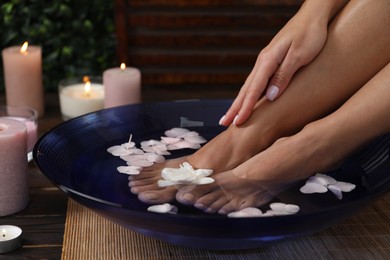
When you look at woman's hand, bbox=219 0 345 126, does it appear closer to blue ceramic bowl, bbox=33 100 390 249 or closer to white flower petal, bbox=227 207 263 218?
blue ceramic bowl, bbox=33 100 390 249

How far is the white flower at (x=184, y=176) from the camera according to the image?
1222mm

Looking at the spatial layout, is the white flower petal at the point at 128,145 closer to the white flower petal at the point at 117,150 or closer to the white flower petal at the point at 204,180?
the white flower petal at the point at 117,150

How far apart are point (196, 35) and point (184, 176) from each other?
1756mm

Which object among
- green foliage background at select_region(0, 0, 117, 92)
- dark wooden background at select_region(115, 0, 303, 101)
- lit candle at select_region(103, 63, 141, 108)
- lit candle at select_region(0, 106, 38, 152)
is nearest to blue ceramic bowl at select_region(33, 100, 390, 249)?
lit candle at select_region(0, 106, 38, 152)

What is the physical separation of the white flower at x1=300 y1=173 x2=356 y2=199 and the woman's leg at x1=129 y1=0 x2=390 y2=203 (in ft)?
0.55

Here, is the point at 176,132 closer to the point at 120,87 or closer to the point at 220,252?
the point at 220,252

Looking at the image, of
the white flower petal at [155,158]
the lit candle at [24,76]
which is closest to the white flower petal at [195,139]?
the white flower petal at [155,158]

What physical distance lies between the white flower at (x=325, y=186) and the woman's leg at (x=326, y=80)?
0.17m

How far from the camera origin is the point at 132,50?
2914mm

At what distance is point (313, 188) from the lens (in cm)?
122

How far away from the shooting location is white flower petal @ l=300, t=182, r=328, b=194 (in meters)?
1.21

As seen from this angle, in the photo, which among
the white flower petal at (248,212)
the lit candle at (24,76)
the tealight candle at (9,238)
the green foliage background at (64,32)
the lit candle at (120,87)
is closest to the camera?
the white flower petal at (248,212)

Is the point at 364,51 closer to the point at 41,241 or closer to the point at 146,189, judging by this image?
the point at 146,189

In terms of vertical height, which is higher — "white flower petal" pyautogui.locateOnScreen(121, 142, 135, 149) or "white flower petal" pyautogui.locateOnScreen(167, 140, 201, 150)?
"white flower petal" pyautogui.locateOnScreen(121, 142, 135, 149)
